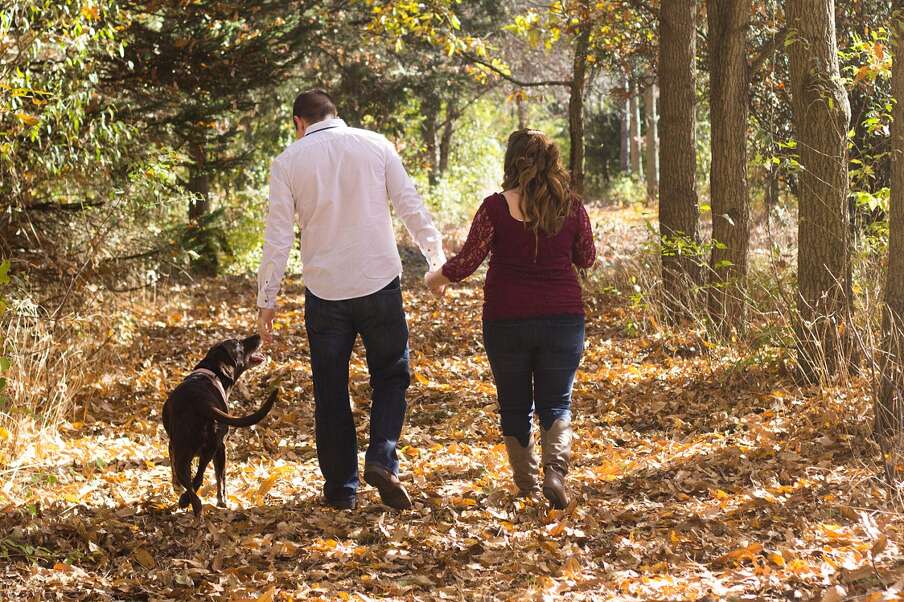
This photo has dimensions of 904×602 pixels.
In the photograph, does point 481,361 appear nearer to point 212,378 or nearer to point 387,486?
point 212,378

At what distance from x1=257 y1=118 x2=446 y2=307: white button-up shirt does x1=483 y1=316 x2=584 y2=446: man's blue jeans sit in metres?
0.63

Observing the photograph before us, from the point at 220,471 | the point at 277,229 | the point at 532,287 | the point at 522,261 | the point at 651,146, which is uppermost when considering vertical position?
the point at 651,146

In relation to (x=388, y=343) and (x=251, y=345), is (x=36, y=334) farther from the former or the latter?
(x=388, y=343)

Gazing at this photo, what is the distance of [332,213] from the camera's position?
519cm

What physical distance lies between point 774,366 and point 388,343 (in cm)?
390

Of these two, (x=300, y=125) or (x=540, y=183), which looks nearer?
(x=540, y=183)

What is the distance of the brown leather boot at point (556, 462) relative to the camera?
205 inches

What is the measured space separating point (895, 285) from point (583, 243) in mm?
2082

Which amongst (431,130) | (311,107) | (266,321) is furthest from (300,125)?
(431,130)

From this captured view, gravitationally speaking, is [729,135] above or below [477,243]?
above

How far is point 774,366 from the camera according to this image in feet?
25.6

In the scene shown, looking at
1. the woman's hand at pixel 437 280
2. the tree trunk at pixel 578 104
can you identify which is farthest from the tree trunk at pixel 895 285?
the tree trunk at pixel 578 104

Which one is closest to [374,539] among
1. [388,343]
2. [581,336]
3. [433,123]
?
[388,343]

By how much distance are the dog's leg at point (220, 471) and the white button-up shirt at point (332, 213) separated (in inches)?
38.5
